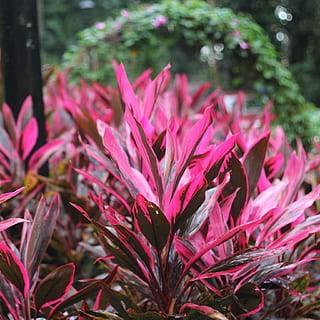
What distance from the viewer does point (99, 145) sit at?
1390mm

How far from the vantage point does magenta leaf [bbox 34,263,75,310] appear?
948 mm

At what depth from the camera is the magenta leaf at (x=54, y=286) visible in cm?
95

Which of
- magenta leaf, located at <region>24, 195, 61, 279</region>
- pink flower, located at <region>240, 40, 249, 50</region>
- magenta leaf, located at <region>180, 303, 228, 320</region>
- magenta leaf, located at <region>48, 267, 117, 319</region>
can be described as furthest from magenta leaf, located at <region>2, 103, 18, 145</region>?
pink flower, located at <region>240, 40, 249, 50</region>

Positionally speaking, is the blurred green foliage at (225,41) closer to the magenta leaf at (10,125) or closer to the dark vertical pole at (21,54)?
the dark vertical pole at (21,54)

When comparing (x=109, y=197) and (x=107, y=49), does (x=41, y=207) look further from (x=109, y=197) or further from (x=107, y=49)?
(x=107, y=49)

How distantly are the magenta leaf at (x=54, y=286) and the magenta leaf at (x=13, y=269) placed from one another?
5 centimetres

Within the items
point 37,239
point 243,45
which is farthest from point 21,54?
point 243,45

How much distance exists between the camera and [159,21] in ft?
10.4

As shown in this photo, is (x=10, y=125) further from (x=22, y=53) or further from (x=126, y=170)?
(x=126, y=170)

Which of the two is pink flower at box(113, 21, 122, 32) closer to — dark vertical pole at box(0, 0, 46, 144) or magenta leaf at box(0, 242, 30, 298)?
dark vertical pole at box(0, 0, 46, 144)

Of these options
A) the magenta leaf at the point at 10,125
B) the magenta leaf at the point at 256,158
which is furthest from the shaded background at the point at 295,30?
the magenta leaf at the point at 256,158

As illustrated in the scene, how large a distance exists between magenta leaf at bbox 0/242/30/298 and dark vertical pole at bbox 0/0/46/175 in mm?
792

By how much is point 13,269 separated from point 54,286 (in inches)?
3.8

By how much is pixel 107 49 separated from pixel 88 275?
2432 millimetres
